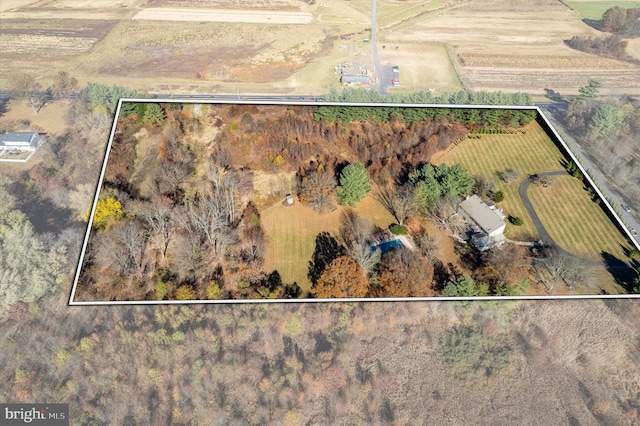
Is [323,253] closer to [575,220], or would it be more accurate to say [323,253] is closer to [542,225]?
[542,225]

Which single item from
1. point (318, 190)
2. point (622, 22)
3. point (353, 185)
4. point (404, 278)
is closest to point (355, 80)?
point (318, 190)

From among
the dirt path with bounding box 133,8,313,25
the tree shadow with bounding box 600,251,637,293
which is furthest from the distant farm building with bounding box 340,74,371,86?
the tree shadow with bounding box 600,251,637,293

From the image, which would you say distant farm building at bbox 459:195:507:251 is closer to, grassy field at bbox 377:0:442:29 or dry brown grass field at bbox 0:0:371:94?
dry brown grass field at bbox 0:0:371:94

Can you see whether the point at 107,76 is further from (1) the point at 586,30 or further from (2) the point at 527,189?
(1) the point at 586,30

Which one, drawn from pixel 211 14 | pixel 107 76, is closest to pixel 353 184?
pixel 107 76

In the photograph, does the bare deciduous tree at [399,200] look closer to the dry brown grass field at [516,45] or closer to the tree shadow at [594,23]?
the dry brown grass field at [516,45]

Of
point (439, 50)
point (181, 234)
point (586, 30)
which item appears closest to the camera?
point (181, 234)
